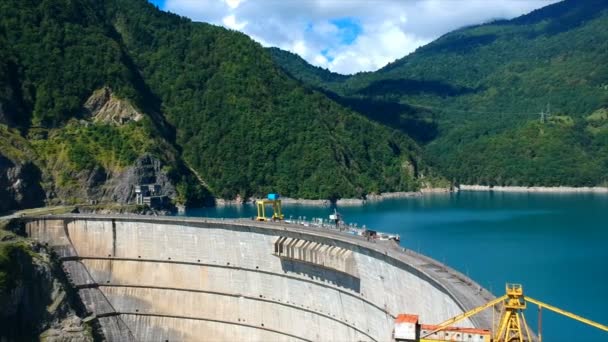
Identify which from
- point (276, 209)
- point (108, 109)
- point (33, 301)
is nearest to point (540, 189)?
point (108, 109)

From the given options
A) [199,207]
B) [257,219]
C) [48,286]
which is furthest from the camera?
[199,207]

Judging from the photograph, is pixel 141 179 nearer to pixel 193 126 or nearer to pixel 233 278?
pixel 193 126

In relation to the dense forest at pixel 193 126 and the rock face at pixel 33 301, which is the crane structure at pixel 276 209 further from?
the dense forest at pixel 193 126

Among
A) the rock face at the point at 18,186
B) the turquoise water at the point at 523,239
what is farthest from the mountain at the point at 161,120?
the turquoise water at the point at 523,239

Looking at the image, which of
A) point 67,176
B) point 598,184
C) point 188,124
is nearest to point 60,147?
point 67,176

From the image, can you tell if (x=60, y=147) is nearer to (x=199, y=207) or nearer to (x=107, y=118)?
(x=107, y=118)

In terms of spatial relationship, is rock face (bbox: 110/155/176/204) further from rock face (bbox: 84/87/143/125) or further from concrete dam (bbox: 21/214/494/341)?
concrete dam (bbox: 21/214/494/341)

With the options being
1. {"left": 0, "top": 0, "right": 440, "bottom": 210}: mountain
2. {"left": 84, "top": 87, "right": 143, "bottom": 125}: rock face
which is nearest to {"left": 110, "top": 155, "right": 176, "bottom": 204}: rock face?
{"left": 0, "top": 0, "right": 440, "bottom": 210}: mountain

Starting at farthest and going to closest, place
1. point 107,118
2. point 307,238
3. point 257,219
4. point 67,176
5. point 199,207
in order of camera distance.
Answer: point 199,207, point 107,118, point 67,176, point 257,219, point 307,238
